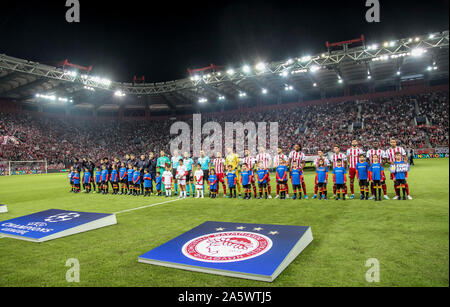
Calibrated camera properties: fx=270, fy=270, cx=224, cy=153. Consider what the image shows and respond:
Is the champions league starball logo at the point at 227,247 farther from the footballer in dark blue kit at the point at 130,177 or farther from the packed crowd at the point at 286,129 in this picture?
the packed crowd at the point at 286,129

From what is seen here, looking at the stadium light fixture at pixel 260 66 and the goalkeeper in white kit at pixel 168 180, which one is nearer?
the goalkeeper in white kit at pixel 168 180

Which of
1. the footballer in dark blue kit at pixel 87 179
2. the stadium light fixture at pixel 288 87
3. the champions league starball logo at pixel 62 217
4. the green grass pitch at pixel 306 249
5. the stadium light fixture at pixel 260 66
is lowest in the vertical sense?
the green grass pitch at pixel 306 249

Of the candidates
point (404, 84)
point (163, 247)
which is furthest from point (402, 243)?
point (404, 84)

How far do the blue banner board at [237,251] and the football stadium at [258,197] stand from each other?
0.03 metres

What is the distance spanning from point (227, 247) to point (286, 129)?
33549 mm

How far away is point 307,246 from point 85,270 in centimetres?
330

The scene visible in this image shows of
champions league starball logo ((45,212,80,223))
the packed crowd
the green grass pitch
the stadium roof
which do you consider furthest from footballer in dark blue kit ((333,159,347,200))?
the packed crowd

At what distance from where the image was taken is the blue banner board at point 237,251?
337cm

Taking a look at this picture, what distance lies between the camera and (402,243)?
4.25 metres

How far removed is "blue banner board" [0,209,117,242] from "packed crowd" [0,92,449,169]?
26803mm

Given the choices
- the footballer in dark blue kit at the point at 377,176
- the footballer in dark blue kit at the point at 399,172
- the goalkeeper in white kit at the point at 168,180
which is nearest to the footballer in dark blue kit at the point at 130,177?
the goalkeeper in white kit at the point at 168,180

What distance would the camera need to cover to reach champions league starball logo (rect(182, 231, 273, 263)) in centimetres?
374

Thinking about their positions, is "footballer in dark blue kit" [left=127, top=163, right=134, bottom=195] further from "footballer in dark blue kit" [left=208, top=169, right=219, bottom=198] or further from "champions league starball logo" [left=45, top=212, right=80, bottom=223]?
"champions league starball logo" [left=45, top=212, right=80, bottom=223]
